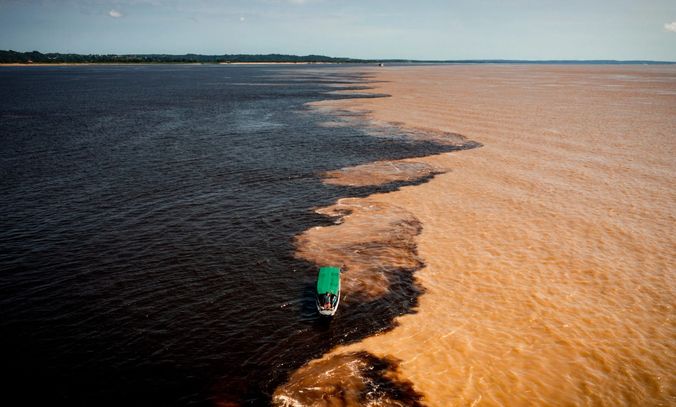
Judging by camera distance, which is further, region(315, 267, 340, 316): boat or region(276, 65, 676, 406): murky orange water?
region(315, 267, 340, 316): boat

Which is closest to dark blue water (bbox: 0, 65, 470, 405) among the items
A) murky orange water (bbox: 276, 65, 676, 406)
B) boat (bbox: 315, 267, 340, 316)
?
boat (bbox: 315, 267, 340, 316)

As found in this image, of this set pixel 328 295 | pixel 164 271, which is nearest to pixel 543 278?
pixel 328 295

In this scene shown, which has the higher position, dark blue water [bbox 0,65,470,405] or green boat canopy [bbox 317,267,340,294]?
green boat canopy [bbox 317,267,340,294]

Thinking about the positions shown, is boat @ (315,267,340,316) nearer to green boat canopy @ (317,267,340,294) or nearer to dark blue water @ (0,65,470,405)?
green boat canopy @ (317,267,340,294)

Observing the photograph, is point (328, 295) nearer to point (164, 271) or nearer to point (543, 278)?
point (164, 271)

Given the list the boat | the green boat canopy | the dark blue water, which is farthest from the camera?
the green boat canopy

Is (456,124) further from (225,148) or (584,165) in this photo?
(225,148)

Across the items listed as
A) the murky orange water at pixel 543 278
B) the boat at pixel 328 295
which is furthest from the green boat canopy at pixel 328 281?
the murky orange water at pixel 543 278
